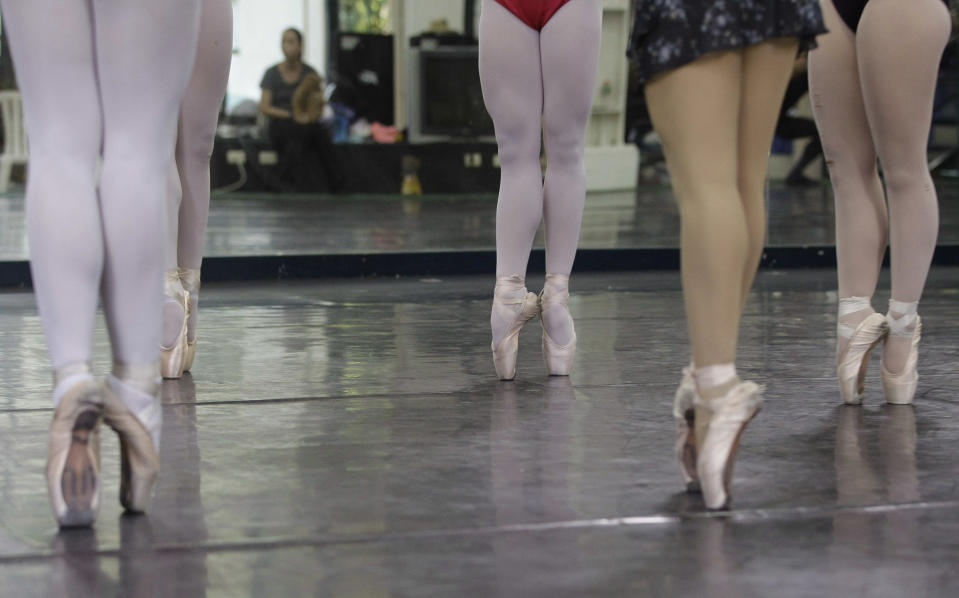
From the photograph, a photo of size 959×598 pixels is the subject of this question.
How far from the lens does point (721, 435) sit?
2.09m

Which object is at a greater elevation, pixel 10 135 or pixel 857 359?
pixel 857 359

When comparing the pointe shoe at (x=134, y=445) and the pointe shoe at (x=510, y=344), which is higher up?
the pointe shoe at (x=134, y=445)

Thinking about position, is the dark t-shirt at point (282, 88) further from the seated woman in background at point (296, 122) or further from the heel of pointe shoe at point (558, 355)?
the heel of pointe shoe at point (558, 355)

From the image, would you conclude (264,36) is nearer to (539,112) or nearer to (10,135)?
(10,135)

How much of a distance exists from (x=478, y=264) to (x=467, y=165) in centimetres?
507

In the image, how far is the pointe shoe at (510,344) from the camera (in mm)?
3266

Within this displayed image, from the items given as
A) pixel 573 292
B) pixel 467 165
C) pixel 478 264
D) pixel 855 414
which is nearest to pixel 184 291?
pixel 855 414

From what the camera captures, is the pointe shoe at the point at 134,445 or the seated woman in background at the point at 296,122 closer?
the pointe shoe at the point at 134,445

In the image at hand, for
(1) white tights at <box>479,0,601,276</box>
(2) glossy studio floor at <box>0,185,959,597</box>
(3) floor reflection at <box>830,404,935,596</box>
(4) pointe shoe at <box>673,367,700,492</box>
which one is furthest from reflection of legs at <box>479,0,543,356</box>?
(4) pointe shoe at <box>673,367,700,492</box>

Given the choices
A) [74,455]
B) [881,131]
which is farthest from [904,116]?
[74,455]

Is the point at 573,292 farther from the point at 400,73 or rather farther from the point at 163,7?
the point at 400,73

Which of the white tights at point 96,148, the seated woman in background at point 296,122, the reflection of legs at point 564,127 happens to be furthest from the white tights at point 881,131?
the seated woman in background at point 296,122

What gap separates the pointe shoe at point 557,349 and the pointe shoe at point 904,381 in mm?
725

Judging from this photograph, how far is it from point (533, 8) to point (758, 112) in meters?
1.04
